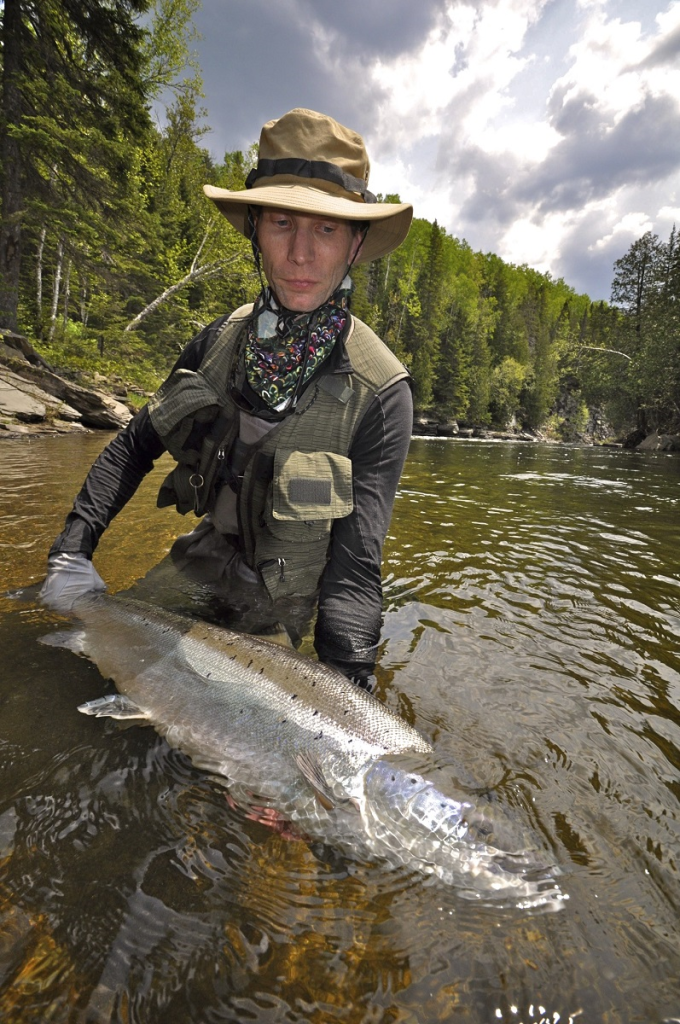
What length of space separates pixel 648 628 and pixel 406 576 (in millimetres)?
2153

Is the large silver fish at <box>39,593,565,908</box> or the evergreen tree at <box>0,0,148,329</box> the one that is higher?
the evergreen tree at <box>0,0,148,329</box>

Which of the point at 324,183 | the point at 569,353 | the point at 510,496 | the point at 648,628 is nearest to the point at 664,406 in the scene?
the point at 569,353

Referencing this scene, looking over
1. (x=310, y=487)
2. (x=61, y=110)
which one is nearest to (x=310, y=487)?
(x=310, y=487)

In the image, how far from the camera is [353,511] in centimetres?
277

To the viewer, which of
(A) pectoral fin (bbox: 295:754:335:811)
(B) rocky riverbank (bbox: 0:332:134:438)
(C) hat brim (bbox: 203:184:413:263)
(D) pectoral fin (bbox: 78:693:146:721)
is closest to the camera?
(A) pectoral fin (bbox: 295:754:335:811)

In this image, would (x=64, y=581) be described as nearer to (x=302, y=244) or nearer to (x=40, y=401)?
(x=302, y=244)

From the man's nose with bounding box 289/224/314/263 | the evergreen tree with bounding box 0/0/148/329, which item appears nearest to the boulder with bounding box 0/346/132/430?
the evergreen tree with bounding box 0/0/148/329

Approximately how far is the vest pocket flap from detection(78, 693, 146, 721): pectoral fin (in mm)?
1170

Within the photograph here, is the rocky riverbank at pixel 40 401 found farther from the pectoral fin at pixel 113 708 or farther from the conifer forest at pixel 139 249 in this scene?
the pectoral fin at pixel 113 708

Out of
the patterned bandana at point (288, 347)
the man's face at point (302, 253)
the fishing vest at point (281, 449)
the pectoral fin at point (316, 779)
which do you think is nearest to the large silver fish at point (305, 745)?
the pectoral fin at point (316, 779)

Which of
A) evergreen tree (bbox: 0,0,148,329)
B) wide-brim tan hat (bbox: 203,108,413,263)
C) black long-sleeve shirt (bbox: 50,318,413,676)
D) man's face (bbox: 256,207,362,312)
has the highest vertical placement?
evergreen tree (bbox: 0,0,148,329)

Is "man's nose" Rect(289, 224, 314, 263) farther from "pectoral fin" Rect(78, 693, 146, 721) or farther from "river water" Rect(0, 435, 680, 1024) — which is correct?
"river water" Rect(0, 435, 680, 1024)

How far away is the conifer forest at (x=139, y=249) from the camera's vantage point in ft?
47.0

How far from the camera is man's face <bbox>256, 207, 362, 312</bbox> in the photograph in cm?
262
